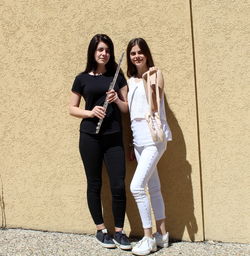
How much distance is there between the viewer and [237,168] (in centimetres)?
386

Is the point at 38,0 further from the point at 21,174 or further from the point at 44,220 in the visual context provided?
the point at 44,220

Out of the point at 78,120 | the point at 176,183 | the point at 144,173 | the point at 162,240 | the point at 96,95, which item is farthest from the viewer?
the point at 78,120

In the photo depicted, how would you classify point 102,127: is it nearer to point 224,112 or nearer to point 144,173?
point 144,173

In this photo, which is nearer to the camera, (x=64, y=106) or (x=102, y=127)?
(x=102, y=127)

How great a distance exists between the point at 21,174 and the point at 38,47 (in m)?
1.39

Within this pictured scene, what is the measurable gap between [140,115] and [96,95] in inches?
18.0

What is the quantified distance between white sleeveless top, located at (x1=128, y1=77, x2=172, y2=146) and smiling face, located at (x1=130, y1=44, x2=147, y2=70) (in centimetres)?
16

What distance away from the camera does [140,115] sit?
12.1 feet

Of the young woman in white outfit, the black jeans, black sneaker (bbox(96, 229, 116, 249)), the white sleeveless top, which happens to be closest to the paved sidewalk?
black sneaker (bbox(96, 229, 116, 249))

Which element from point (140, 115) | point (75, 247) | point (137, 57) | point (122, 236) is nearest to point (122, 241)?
point (122, 236)

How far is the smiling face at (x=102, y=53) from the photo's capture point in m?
3.70

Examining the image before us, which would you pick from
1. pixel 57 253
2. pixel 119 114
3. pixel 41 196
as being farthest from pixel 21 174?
pixel 119 114

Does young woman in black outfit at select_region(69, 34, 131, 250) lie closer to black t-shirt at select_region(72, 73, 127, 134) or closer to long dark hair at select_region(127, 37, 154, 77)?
black t-shirt at select_region(72, 73, 127, 134)

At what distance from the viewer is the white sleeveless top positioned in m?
3.65
